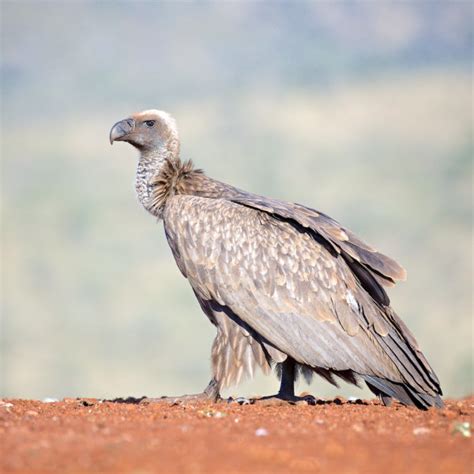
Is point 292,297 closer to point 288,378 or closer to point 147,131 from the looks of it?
point 288,378

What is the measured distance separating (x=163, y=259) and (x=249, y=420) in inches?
2087

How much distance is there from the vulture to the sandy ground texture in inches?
35.9

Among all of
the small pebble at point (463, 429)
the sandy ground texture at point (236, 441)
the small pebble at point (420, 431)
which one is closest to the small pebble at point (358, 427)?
the sandy ground texture at point (236, 441)

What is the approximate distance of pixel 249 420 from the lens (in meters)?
10.6

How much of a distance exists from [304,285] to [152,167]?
2996 mm

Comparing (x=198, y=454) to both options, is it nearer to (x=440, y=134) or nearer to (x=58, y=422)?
(x=58, y=422)

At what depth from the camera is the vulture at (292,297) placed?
12516 millimetres

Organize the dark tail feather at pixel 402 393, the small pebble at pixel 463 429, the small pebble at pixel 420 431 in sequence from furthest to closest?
the dark tail feather at pixel 402 393 → the small pebble at pixel 420 431 → the small pebble at pixel 463 429

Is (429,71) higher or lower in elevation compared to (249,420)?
higher

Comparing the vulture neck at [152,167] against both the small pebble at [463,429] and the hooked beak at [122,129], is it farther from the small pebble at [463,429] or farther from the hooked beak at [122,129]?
the small pebble at [463,429]

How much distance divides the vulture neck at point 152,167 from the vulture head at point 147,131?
0.10 ft

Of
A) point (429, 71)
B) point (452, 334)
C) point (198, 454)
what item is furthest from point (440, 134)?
point (198, 454)

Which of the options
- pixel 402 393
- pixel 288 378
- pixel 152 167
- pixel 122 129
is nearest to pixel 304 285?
pixel 288 378

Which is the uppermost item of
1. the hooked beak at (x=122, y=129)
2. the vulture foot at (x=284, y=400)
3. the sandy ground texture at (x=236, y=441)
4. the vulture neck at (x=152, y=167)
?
the hooked beak at (x=122, y=129)
